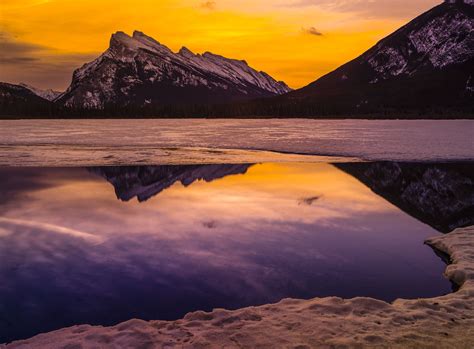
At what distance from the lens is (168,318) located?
11414 mm

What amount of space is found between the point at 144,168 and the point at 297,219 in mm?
20469

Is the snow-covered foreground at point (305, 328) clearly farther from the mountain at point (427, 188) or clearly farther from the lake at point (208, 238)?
the mountain at point (427, 188)

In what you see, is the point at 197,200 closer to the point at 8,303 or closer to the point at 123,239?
the point at 123,239

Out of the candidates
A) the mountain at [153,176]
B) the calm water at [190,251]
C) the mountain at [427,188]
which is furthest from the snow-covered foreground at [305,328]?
the mountain at [153,176]

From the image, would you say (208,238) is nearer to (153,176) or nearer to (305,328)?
(305,328)

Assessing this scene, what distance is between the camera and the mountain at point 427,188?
2242cm

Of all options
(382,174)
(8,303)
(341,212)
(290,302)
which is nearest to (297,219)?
(341,212)

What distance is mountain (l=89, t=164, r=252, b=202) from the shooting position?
1134 inches

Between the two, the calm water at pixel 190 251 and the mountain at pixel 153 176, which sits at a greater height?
the mountain at pixel 153 176

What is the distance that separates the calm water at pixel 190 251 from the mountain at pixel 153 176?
37 cm

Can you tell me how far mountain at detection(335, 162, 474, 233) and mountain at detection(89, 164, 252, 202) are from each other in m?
10.3

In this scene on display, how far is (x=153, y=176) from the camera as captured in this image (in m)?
34.9

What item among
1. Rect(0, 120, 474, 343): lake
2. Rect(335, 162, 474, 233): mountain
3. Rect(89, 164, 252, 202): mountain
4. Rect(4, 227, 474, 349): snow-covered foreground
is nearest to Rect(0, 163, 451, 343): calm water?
Rect(0, 120, 474, 343): lake

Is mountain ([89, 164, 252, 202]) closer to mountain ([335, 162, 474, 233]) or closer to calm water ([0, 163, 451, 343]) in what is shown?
calm water ([0, 163, 451, 343])
